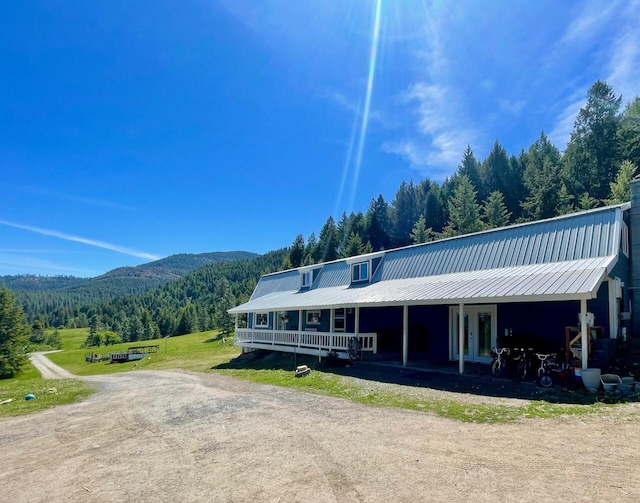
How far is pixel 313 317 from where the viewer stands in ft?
76.8

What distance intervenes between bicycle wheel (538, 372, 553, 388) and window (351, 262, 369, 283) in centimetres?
1171

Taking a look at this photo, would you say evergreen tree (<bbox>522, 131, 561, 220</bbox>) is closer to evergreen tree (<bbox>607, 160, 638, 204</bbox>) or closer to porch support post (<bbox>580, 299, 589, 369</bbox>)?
evergreen tree (<bbox>607, 160, 638, 204</bbox>)

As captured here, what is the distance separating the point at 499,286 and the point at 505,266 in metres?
3.10

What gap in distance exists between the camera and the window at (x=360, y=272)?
2139cm

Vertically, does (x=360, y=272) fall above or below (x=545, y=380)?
above

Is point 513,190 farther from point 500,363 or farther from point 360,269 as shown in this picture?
point 500,363

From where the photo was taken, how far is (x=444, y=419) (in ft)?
23.4

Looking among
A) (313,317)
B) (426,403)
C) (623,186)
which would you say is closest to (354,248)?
(623,186)

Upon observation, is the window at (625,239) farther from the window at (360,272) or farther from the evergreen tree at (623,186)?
the evergreen tree at (623,186)

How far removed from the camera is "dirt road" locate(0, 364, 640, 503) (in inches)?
164

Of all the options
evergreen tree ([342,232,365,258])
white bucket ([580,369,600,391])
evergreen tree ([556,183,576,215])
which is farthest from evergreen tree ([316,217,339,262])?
white bucket ([580,369,600,391])

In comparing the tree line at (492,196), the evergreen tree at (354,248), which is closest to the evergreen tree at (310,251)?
the tree line at (492,196)

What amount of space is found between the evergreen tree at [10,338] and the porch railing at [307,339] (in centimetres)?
2808

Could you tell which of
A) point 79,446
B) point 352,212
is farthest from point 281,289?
point 352,212
